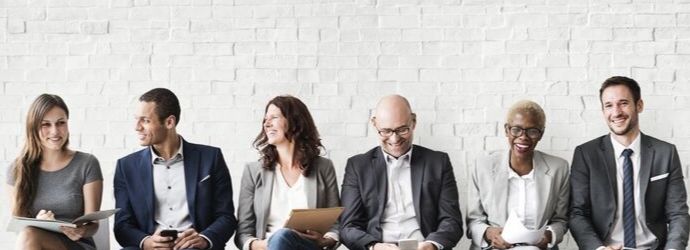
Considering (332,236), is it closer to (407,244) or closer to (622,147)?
(407,244)

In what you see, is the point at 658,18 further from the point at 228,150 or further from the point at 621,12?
the point at 228,150

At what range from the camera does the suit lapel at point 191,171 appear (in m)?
5.31

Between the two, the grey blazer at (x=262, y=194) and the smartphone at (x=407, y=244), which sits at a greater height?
the grey blazer at (x=262, y=194)

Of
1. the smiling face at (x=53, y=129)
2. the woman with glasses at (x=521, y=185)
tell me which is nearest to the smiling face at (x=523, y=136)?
the woman with glasses at (x=521, y=185)

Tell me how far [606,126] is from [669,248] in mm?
968

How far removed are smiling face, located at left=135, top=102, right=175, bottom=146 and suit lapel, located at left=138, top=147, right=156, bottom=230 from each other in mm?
108

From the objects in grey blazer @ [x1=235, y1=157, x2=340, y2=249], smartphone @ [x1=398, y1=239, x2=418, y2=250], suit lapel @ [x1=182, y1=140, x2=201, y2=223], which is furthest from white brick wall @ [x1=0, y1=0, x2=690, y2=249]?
smartphone @ [x1=398, y1=239, x2=418, y2=250]

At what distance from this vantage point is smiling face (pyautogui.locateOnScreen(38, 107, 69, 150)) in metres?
5.25

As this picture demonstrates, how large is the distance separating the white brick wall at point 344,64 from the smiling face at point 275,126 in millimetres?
615

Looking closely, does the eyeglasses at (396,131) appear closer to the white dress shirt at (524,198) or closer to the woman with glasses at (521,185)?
the woman with glasses at (521,185)

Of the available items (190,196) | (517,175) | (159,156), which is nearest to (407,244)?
(517,175)

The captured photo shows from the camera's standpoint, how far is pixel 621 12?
584cm

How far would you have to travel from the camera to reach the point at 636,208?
5.28 m

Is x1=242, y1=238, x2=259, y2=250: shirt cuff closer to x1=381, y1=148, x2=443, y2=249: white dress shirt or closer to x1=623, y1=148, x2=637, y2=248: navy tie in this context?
x1=381, y1=148, x2=443, y2=249: white dress shirt
